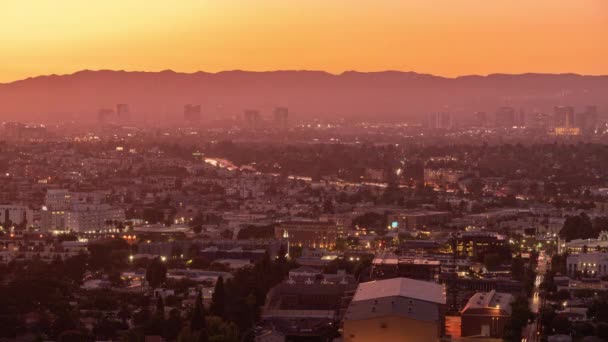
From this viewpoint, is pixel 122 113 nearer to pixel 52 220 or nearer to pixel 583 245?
pixel 52 220

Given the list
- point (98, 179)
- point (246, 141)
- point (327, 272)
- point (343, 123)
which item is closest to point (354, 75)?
point (343, 123)

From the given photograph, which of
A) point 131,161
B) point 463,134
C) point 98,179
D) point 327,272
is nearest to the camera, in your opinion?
point 327,272

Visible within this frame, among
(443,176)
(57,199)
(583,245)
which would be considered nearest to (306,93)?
(443,176)

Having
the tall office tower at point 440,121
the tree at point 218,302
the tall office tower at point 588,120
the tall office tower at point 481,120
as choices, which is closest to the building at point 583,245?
the tree at point 218,302

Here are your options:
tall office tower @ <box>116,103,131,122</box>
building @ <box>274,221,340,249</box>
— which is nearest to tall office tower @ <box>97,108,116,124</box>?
tall office tower @ <box>116,103,131,122</box>

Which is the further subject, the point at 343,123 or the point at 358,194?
the point at 343,123

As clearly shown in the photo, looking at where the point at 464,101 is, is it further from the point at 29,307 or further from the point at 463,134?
the point at 29,307
